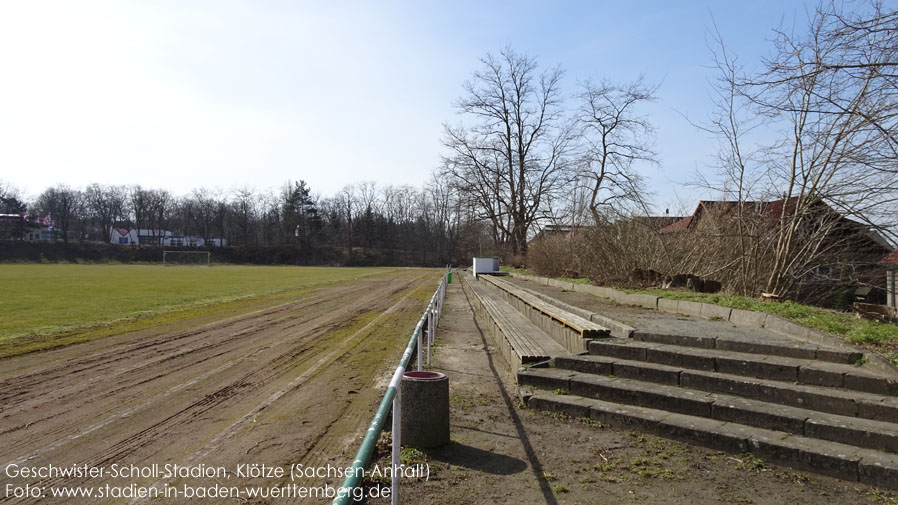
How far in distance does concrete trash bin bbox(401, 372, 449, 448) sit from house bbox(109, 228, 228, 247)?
110 m

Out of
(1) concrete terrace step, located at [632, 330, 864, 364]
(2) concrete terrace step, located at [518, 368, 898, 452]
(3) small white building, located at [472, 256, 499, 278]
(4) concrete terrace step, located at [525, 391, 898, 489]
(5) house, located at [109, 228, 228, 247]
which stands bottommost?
(4) concrete terrace step, located at [525, 391, 898, 489]

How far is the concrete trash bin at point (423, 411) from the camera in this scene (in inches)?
202

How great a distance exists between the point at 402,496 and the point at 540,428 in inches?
80.1

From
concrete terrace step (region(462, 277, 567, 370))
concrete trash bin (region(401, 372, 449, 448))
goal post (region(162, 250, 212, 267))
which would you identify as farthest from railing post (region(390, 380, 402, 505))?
goal post (region(162, 250, 212, 267))

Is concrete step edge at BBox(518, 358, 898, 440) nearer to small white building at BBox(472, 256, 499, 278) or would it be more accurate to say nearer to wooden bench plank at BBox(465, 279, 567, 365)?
wooden bench plank at BBox(465, 279, 567, 365)

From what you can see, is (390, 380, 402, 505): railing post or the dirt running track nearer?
(390, 380, 402, 505): railing post

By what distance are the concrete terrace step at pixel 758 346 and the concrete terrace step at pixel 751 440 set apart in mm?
1562

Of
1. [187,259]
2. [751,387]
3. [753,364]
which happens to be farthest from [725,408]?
[187,259]

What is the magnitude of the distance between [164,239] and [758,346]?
123688 millimetres

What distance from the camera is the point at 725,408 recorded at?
5406 mm

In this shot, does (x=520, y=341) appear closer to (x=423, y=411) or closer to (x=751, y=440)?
(x=423, y=411)

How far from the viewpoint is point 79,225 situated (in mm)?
105125

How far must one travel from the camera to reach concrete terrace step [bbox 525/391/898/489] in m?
4.25

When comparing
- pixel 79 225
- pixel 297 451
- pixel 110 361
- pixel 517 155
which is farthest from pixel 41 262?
pixel 297 451
